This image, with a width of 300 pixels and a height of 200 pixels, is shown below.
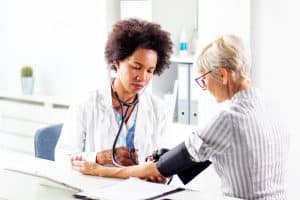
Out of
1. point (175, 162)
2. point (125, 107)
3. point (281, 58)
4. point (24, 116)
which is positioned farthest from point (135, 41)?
point (24, 116)

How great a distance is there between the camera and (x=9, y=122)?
4848 millimetres

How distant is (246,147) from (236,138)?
0.15 feet

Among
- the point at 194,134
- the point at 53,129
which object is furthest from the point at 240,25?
the point at 194,134

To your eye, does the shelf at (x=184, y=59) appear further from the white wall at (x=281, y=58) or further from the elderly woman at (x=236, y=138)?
the elderly woman at (x=236, y=138)

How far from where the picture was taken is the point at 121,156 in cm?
267

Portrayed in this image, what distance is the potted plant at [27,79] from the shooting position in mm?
4621

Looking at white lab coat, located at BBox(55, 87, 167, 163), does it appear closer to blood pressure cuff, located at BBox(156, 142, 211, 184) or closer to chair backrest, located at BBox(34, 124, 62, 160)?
chair backrest, located at BBox(34, 124, 62, 160)

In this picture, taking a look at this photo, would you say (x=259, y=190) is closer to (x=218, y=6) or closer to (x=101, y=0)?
(x=218, y=6)

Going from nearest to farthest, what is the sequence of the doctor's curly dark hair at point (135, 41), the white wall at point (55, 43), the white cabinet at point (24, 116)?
1. the doctor's curly dark hair at point (135, 41)
2. the white wall at point (55, 43)
3. the white cabinet at point (24, 116)

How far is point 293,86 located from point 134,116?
1.05m

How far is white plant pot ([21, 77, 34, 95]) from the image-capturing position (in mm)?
4647

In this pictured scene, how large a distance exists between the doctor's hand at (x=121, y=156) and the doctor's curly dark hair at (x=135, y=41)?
43 centimetres

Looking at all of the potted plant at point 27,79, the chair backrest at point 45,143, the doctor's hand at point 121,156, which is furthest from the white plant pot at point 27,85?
the doctor's hand at point 121,156

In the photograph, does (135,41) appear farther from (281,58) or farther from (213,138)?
(281,58)
